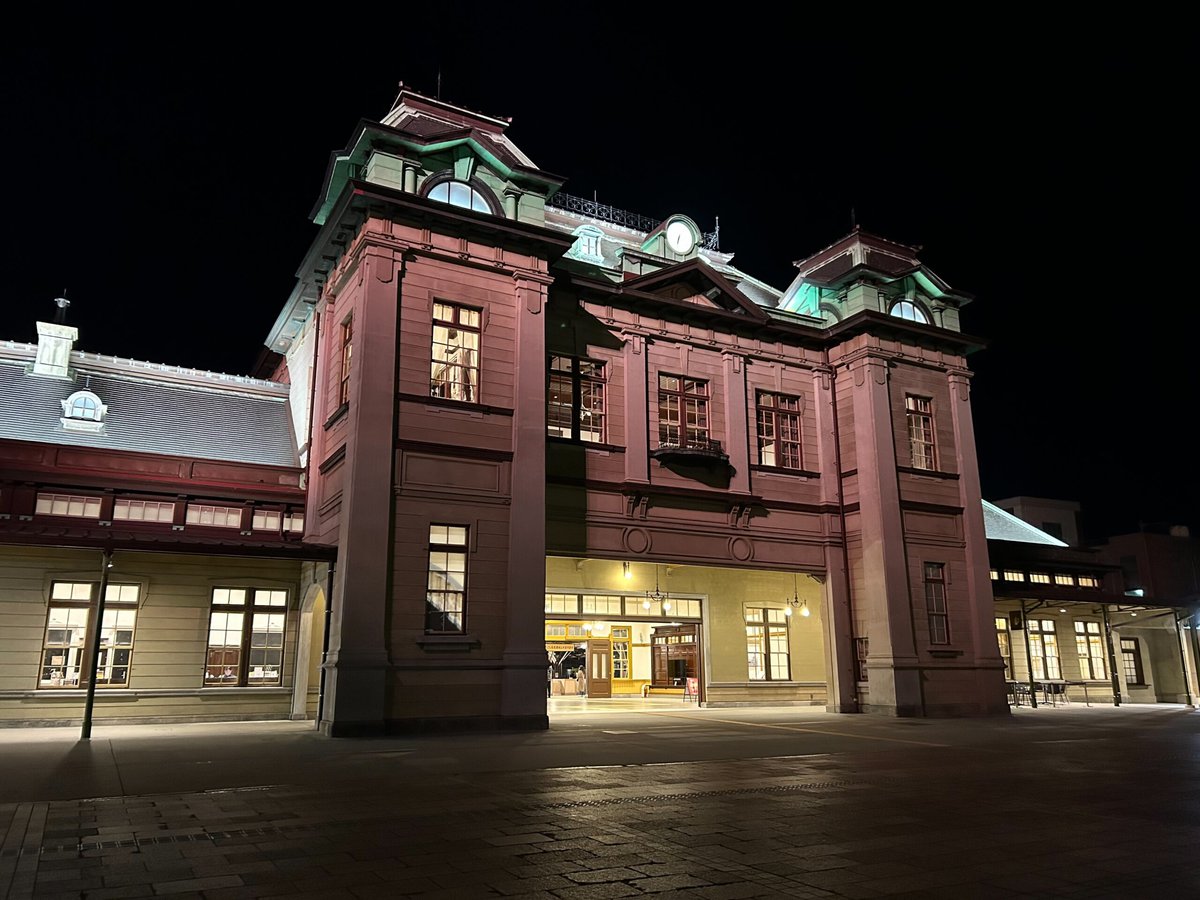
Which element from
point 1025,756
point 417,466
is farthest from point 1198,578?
point 417,466

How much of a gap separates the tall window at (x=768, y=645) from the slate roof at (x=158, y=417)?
13.7 meters

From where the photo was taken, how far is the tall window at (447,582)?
658 inches

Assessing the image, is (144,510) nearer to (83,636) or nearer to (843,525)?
(83,636)

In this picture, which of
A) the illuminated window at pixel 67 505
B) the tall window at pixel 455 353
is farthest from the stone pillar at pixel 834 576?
the illuminated window at pixel 67 505

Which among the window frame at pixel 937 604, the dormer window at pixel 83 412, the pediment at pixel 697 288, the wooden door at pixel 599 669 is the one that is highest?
the pediment at pixel 697 288

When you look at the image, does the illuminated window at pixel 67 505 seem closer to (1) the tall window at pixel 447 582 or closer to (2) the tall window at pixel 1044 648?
(1) the tall window at pixel 447 582

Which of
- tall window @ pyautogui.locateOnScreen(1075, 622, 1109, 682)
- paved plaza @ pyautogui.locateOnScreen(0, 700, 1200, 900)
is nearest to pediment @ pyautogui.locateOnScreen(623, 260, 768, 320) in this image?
paved plaza @ pyautogui.locateOnScreen(0, 700, 1200, 900)

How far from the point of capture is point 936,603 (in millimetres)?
22766

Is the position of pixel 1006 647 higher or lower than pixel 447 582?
lower

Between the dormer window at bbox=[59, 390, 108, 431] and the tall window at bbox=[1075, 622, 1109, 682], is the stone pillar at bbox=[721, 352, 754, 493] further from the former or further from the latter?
the tall window at bbox=[1075, 622, 1109, 682]

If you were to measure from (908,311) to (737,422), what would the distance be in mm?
6493

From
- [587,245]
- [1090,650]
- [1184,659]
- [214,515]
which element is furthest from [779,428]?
[1184,659]

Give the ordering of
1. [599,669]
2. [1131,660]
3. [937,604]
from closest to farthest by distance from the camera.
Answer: [937,604]
[599,669]
[1131,660]

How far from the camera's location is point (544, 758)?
11961 millimetres
